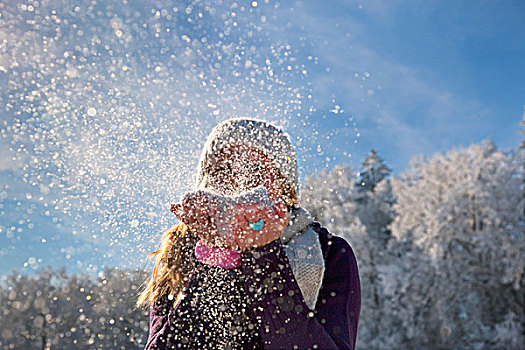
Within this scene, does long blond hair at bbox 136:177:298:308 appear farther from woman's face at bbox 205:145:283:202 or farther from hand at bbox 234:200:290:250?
hand at bbox 234:200:290:250

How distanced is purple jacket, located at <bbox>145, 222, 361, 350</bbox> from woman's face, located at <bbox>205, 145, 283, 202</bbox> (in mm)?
419

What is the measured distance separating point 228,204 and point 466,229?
22.7m

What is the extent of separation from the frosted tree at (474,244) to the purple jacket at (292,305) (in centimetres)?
2076

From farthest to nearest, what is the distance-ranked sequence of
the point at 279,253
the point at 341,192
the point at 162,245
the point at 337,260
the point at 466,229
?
1. the point at 341,192
2. the point at 466,229
3. the point at 162,245
4. the point at 337,260
5. the point at 279,253

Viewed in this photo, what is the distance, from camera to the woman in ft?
5.83

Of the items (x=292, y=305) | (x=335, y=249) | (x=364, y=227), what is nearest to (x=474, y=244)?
(x=364, y=227)

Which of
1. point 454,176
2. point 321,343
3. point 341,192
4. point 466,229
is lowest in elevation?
point 321,343

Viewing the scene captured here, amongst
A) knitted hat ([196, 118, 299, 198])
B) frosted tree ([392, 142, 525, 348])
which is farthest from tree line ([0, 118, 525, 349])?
knitted hat ([196, 118, 299, 198])

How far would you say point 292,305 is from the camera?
1.79 meters

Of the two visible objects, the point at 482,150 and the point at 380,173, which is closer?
the point at 482,150

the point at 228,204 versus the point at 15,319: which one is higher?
the point at 15,319

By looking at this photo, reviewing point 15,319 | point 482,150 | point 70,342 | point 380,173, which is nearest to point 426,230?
point 482,150

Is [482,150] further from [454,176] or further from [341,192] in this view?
[341,192]

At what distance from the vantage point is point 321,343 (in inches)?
68.7
